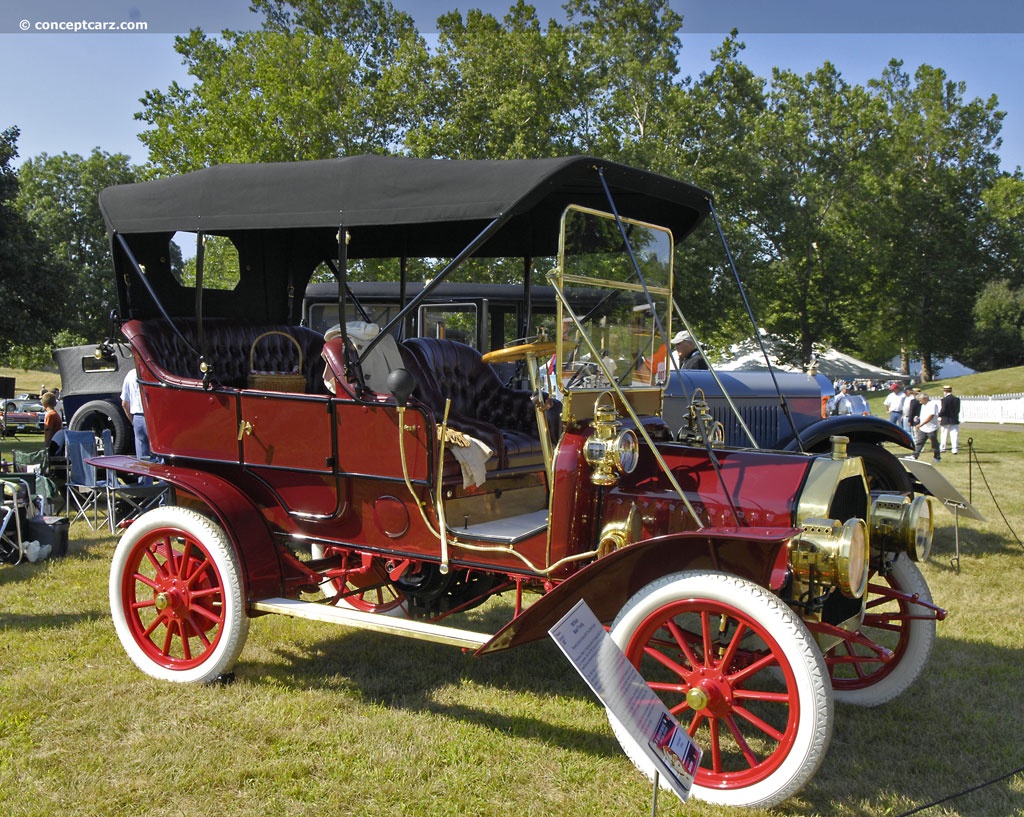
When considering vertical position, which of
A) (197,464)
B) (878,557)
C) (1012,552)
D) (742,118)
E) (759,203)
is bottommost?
(1012,552)

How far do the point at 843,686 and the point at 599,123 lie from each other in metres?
21.9

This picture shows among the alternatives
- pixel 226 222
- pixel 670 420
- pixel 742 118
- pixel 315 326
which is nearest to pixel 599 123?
pixel 742 118

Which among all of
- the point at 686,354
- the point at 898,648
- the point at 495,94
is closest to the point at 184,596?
the point at 898,648

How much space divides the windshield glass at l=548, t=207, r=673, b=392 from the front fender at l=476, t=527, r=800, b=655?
2.26 feet

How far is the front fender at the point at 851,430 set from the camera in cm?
639

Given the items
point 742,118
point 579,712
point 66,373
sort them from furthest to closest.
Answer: point 742,118, point 66,373, point 579,712

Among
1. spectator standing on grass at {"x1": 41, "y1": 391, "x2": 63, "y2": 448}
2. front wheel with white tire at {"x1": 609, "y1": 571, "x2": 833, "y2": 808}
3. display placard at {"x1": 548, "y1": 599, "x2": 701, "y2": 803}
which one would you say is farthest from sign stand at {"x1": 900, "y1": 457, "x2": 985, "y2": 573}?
spectator standing on grass at {"x1": 41, "y1": 391, "x2": 63, "y2": 448}

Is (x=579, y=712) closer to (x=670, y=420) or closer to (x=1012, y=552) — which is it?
(x=670, y=420)

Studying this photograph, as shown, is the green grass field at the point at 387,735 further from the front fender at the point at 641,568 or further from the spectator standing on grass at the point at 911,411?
the spectator standing on grass at the point at 911,411

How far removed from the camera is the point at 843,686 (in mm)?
3822

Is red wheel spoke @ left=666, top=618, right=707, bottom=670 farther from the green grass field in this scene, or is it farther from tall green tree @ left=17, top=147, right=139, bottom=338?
tall green tree @ left=17, top=147, right=139, bottom=338

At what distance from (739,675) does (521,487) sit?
58.1 inches

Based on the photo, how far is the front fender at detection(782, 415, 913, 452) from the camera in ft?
21.0

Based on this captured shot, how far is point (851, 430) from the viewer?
6.44m
